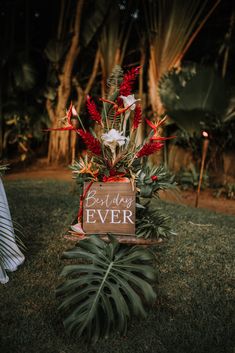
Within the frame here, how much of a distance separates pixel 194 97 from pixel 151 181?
5.64m

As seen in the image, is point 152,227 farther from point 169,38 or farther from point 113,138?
point 169,38

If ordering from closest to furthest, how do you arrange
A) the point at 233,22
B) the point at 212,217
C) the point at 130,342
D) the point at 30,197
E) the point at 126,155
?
the point at 130,342, the point at 126,155, the point at 212,217, the point at 30,197, the point at 233,22

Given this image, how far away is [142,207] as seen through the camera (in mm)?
3105

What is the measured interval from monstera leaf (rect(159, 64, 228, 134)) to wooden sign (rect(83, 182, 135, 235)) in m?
5.81

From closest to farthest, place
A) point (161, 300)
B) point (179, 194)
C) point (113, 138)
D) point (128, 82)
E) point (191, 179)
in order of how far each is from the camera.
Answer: point (113, 138) < point (128, 82) < point (161, 300) < point (179, 194) < point (191, 179)

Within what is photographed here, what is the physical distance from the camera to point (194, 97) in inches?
332

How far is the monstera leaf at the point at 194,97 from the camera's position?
27.3 feet

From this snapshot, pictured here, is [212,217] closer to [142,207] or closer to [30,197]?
[30,197]

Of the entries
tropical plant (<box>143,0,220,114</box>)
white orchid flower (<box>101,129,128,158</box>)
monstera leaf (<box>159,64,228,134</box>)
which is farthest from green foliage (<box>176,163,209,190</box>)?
white orchid flower (<box>101,129,128,158</box>)

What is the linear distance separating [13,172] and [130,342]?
28.1ft

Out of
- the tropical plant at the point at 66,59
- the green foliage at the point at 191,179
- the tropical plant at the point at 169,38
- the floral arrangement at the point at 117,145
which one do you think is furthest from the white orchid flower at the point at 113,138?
the tropical plant at the point at 66,59

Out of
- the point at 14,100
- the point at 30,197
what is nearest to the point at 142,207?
the point at 30,197

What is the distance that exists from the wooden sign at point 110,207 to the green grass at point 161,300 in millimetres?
476

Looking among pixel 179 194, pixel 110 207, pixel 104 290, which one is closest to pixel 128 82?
pixel 110 207
